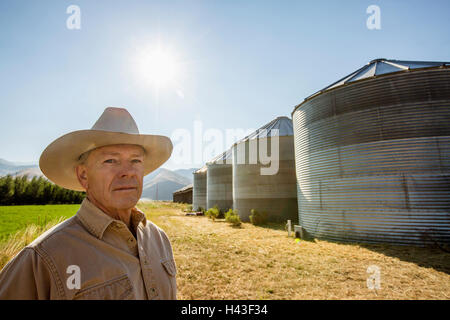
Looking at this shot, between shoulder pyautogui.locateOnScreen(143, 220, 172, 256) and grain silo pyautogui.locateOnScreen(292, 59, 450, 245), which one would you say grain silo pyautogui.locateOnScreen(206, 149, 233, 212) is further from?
shoulder pyautogui.locateOnScreen(143, 220, 172, 256)

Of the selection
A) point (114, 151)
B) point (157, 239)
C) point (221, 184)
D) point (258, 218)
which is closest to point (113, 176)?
point (114, 151)

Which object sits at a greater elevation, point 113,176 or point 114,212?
point 113,176

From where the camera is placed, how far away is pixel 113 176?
202cm

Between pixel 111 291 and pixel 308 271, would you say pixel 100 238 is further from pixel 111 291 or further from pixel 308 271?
pixel 308 271

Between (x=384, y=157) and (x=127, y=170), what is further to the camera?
(x=384, y=157)

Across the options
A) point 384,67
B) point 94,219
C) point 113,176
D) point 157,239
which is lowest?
point 157,239

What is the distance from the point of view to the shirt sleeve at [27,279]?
52.3 inches

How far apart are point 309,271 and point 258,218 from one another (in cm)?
1068

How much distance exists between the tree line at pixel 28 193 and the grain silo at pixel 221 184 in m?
39.7

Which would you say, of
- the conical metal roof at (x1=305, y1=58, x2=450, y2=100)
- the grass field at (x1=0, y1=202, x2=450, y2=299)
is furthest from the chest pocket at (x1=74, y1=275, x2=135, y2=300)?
the conical metal roof at (x1=305, y1=58, x2=450, y2=100)

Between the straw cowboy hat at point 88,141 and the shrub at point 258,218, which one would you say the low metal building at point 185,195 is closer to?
the shrub at point 258,218

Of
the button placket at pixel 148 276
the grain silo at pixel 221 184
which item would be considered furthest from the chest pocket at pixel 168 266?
the grain silo at pixel 221 184

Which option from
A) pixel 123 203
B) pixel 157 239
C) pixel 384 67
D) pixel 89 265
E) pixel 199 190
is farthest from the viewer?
pixel 199 190

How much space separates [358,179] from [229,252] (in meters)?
6.67
